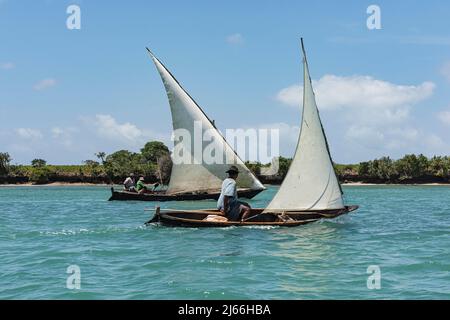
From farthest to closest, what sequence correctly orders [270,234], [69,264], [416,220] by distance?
[416,220] < [270,234] < [69,264]

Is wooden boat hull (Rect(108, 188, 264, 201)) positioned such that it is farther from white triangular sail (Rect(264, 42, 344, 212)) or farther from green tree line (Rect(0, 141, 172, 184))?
green tree line (Rect(0, 141, 172, 184))

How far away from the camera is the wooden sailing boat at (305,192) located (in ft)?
72.7

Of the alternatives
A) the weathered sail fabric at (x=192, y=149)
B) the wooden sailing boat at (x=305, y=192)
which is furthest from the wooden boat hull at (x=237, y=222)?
the weathered sail fabric at (x=192, y=149)

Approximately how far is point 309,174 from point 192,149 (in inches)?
787

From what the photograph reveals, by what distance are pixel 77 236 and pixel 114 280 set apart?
905 cm

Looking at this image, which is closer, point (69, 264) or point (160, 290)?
point (160, 290)

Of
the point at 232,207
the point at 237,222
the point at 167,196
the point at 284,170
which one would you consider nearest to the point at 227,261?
the point at 237,222

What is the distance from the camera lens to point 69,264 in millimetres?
15852

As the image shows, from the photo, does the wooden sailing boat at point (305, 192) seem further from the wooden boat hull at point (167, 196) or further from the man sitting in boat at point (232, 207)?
the wooden boat hull at point (167, 196)

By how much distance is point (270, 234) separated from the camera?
21.1m

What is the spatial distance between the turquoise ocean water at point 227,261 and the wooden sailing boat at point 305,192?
49 cm
